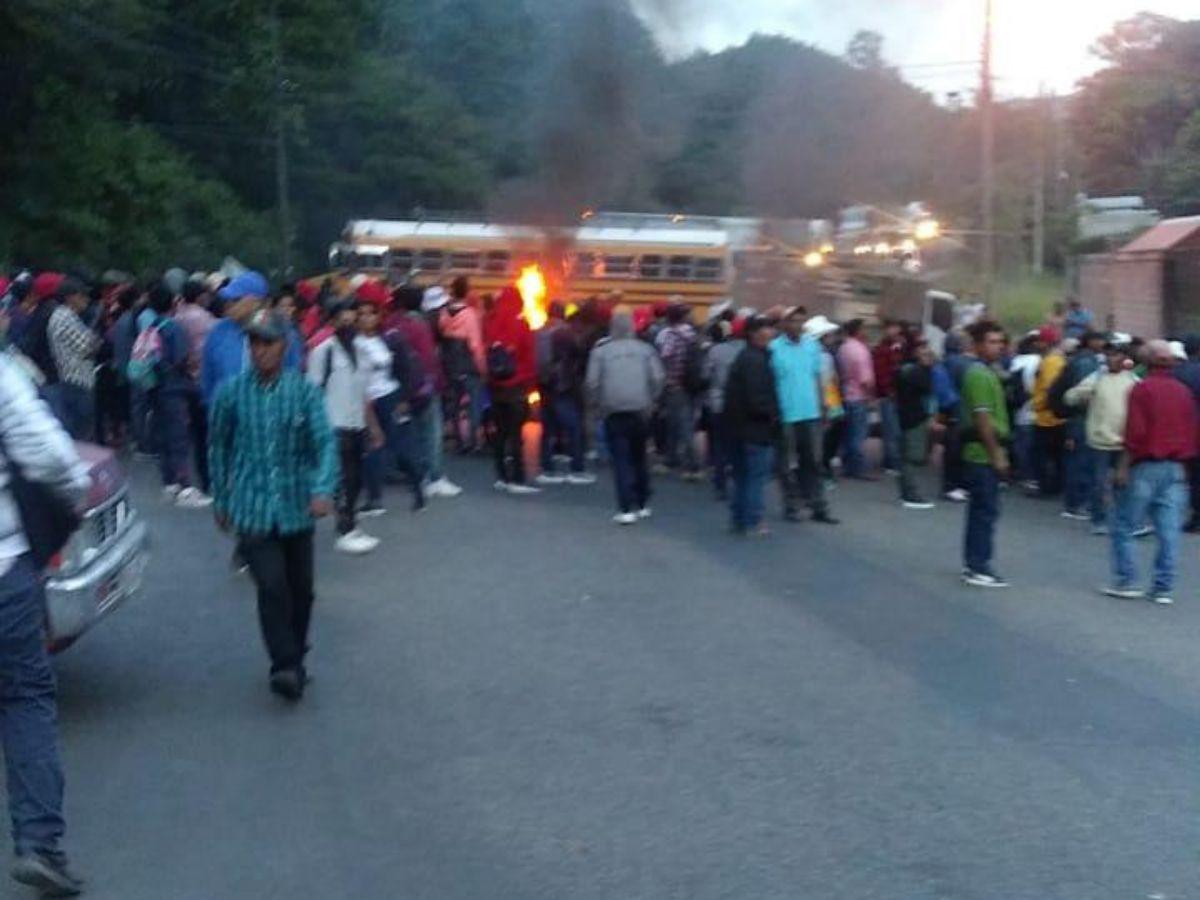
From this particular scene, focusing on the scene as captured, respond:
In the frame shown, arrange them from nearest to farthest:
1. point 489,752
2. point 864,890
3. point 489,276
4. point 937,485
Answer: point 864,890, point 489,752, point 937,485, point 489,276

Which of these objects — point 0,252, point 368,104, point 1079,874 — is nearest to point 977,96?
point 368,104

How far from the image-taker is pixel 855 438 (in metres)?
17.2

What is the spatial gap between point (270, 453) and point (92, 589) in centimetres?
93

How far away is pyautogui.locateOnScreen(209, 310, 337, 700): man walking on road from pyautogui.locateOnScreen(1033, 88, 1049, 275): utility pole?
3409 centimetres

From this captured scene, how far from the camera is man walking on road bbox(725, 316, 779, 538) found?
13.0 meters

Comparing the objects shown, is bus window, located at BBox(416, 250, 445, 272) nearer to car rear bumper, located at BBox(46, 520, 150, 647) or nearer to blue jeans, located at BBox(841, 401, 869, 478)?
blue jeans, located at BBox(841, 401, 869, 478)

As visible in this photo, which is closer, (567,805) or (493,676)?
(567,805)

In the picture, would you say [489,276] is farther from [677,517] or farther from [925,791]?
[925,791]

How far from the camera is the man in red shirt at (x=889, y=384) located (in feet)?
55.0

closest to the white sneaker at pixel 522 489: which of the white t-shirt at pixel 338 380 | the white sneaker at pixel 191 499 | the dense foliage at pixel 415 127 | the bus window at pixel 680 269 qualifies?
the white sneaker at pixel 191 499

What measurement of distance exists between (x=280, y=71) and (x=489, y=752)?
2961cm

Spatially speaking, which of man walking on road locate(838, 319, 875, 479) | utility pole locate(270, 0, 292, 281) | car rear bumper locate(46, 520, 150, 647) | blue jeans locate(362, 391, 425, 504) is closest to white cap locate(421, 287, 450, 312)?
blue jeans locate(362, 391, 425, 504)

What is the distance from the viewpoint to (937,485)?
56.4 ft

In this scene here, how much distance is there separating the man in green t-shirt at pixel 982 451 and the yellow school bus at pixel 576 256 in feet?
51.9
